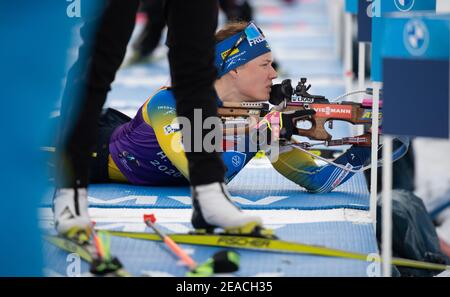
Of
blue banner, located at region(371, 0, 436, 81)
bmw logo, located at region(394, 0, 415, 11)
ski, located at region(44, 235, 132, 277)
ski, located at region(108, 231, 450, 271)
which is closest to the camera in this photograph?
ski, located at region(44, 235, 132, 277)

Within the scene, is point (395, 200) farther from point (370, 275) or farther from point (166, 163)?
point (370, 275)

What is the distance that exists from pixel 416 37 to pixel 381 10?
3.57 ft

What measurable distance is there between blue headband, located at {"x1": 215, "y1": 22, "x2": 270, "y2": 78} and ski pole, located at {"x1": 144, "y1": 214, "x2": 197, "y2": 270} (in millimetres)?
975

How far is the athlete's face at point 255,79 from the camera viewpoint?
15.3 ft

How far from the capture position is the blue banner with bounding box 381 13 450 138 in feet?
9.99

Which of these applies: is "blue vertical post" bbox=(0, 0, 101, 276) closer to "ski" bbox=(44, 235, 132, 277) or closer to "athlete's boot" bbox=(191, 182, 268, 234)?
"ski" bbox=(44, 235, 132, 277)

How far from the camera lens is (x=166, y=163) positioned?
463 centimetres

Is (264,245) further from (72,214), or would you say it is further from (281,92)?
(281,92)

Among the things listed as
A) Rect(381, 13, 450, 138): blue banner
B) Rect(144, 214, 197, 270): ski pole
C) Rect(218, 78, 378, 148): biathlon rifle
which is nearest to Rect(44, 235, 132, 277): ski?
Rect(144, 214, 197, 270): ski pole

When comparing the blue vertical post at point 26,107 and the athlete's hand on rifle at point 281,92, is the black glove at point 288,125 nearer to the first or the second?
the athlete's hand on rifle at point 281,92

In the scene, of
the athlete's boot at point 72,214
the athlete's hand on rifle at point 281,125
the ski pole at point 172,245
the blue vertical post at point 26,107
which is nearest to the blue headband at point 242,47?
the athlete's hand on rifle at point 281,125

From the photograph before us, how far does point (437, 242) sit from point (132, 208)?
1.92 metres

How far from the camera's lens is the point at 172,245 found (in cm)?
355

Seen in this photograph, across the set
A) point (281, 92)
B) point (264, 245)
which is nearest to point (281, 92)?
point (281, 92)
